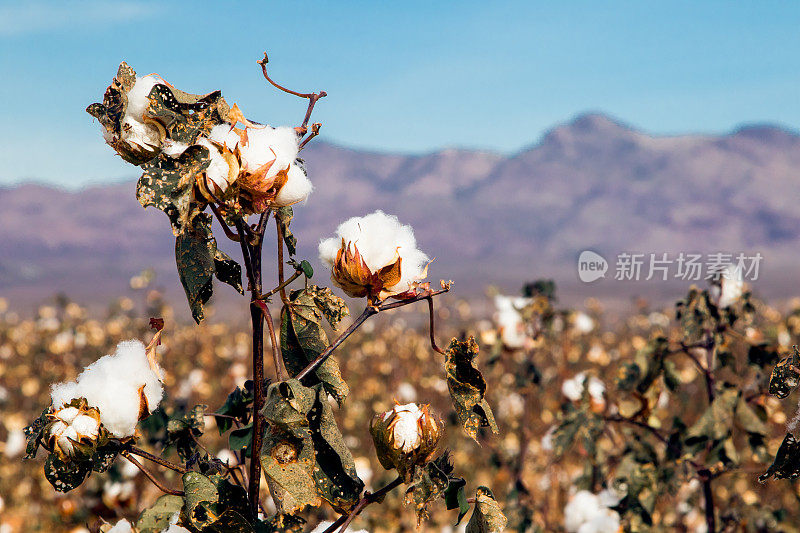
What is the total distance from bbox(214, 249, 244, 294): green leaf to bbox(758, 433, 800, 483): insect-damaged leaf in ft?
2.22

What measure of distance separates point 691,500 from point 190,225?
267 cm

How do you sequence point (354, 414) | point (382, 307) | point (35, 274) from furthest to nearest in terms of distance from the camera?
point (35, 274), point (354, 414), point (382, 307)

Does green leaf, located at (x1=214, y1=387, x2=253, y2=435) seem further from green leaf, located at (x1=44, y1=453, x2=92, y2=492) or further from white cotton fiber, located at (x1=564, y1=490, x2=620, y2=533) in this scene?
white cotton fiber, located at (x1=564, y1=490, x2=620, y2=533)

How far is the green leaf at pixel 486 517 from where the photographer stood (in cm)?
77

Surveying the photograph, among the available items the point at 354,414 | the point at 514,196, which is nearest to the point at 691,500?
the point at 354,414

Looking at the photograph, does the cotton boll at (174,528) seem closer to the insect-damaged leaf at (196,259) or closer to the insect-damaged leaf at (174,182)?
the insect-damaged leaf at (196,259)

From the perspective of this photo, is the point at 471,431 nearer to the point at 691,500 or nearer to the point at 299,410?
the point at 299,410

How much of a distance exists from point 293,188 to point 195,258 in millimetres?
132

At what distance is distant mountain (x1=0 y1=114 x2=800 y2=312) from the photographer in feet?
285

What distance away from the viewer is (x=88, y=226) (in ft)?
291

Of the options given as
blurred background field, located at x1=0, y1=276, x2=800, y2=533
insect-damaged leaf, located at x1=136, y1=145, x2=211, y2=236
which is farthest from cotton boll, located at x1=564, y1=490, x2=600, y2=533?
insect-damaged leaf, located at x1=136, y1=145, x2=211, y2=236

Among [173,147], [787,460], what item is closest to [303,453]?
[173,147]

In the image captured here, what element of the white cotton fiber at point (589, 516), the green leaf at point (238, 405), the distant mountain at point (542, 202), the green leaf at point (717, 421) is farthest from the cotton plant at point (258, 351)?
the distant mountain at point (542, 202)

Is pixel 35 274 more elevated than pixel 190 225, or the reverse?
pixel 190 225
